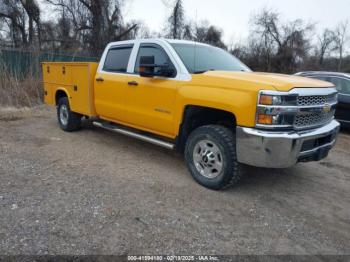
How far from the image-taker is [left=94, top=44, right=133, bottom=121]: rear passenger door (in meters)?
5.36

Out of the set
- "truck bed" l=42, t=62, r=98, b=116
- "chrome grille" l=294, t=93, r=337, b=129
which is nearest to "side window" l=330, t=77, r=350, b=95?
"chrome grille" l=294, t=93, r=337, b=129

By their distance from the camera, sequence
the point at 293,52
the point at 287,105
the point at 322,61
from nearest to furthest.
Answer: the point at 287,105, the point at 293,52, the point at 322,61

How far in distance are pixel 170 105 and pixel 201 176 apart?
43.9 inches

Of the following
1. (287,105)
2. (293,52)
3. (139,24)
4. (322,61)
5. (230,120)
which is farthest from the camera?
(322,61)

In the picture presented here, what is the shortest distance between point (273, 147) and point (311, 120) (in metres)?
0.79

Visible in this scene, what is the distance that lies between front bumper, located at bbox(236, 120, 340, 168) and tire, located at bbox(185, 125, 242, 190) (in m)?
0.21

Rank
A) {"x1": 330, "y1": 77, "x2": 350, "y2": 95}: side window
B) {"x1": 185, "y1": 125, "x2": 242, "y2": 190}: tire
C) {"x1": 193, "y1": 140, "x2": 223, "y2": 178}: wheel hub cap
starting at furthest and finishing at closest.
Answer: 1. {"x1": 330, "y1": 77, "x2": 350, "y2": 95}: side window
2. {"x1": 193, "y1": 140, "x2": 223, "y2": 178}: wheel hub cap
3. {"x1": 185, "y1": 125, "x2": 242, "y2": 190}: tire

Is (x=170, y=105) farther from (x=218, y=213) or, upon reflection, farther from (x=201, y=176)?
(x=218, y=213)

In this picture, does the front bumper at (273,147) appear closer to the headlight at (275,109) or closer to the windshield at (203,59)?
the headlight at (275,109)

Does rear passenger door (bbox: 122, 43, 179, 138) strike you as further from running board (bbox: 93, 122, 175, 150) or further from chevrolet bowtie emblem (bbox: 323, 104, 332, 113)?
chevrolet bowtie emblem (bbox: 323, 104, 332, 113)

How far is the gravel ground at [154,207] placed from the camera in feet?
9.53

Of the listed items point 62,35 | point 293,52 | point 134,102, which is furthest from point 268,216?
point 293,52

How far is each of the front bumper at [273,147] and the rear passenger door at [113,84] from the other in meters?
2.52

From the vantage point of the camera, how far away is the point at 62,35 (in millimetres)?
22750
